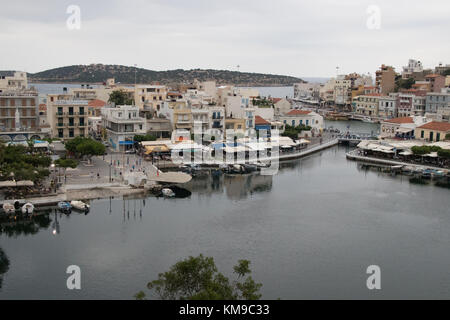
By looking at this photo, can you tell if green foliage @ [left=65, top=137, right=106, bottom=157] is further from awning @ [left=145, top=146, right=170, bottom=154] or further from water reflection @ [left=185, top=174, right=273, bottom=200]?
water reflection @ [left=185, top=174, right=273, bottom=200]

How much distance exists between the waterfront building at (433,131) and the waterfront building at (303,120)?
37.6ft

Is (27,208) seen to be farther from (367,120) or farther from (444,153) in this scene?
(367,120)

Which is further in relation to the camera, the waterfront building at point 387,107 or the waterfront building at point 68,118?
the waterfront building at point 387,107

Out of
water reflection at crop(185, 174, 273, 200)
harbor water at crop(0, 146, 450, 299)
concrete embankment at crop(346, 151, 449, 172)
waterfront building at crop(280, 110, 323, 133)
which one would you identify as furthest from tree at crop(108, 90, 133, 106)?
harbor water at crop(0, 146, 450, 299)

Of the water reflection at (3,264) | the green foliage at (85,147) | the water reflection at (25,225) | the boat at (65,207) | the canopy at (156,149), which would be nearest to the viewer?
the water reflection at (3,264)

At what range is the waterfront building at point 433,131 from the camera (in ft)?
151

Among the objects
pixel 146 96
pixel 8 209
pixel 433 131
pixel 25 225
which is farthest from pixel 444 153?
pixel 8 209

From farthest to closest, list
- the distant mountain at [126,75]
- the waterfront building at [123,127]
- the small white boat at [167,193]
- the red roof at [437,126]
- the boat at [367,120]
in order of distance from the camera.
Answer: the distant mountain at [126,75] → the boat at [367,120] → the red roof at [437,126] → the waterfront building at [123,127] → the small white boat at [167,193]

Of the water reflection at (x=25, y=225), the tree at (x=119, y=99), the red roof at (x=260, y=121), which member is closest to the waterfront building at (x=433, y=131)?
the red roof at (x=260, y=121)

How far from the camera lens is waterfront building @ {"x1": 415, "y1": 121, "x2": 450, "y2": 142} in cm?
4601

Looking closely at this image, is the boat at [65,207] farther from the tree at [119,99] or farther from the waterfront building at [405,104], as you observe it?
the waterfront building at [405,104]

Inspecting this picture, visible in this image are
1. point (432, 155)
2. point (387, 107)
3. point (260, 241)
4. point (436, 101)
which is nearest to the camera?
point (260, 241)

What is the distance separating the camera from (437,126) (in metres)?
47.2

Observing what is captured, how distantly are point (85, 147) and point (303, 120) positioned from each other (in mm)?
28189
